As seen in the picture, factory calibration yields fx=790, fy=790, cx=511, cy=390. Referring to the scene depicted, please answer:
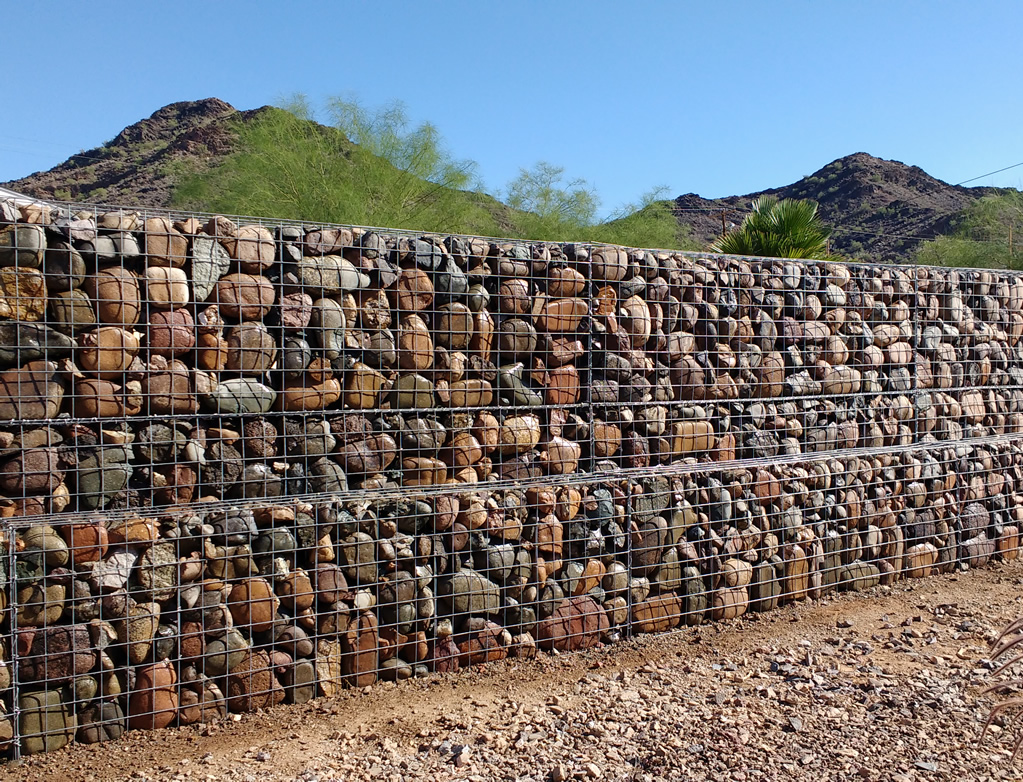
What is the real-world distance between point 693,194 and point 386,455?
4437 cm

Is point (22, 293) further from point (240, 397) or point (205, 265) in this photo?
point (240, 397)

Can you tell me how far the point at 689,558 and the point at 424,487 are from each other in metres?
1.93

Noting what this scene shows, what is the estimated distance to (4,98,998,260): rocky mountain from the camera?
2675cm

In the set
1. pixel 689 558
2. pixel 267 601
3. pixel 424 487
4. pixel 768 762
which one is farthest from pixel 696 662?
pixel 267 601

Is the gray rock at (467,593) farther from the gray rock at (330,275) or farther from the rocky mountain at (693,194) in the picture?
the rocky mountain at (693,194)

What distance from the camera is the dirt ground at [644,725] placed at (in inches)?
135

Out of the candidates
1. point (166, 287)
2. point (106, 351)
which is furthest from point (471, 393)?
point (106, 351)

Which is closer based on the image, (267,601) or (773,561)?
(267,601)

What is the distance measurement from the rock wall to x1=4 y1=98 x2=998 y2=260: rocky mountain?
18.0 metres

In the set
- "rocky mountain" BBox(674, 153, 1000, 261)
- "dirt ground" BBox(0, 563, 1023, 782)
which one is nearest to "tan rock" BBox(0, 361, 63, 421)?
"dirt ground" BBox(0, 563, 1023, 782)

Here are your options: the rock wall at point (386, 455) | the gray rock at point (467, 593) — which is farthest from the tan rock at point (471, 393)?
the gray rock at point (467, 593)

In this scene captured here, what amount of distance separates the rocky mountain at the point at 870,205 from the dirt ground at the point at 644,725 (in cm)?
2839

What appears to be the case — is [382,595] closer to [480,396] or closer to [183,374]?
[480,396]

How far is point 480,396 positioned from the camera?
182 inches
